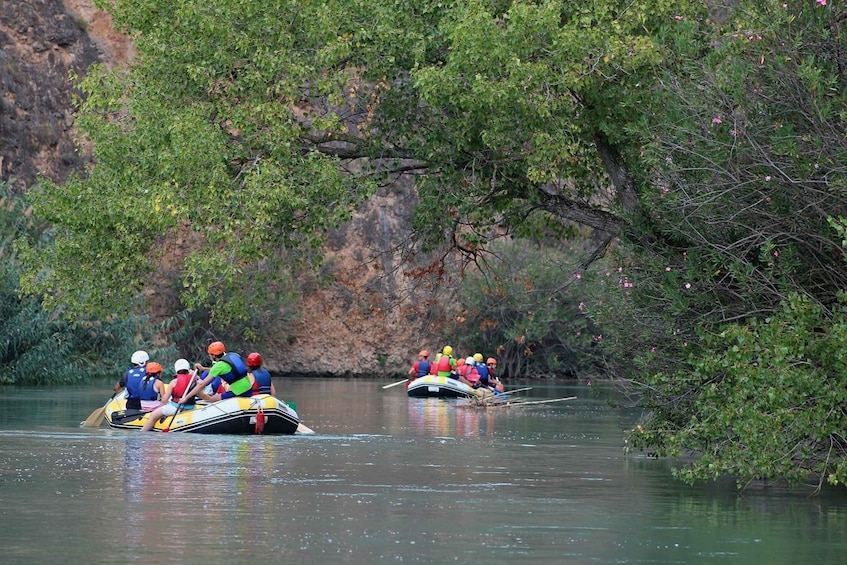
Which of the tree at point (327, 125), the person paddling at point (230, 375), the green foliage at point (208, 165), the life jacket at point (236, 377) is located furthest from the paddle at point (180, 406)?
the tree at point (327, 125)

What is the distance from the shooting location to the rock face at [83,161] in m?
69.6

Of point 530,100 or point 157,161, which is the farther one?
point 157,161

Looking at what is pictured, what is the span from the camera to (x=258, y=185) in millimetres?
23469

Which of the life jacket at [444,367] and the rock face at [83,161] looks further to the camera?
the rock face at [83,161]

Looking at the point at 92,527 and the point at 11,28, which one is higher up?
the point at 11,28

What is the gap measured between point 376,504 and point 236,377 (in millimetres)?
11708

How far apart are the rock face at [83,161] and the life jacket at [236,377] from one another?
38056 millimetres

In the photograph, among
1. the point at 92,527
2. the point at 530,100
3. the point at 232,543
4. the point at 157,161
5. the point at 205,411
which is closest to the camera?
the point at 232,543

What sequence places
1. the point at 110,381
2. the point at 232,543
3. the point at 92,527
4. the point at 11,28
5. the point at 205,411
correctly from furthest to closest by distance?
the point at 11,28 < the point at 110,381 < the point at 205,411 < the point at 92,527 < the point at 232,543

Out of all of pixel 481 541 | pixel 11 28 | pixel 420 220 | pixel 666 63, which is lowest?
pixel 481 541

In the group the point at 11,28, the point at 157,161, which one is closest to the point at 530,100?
the point at 157,161

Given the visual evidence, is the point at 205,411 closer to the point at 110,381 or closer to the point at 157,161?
the point at 157,161

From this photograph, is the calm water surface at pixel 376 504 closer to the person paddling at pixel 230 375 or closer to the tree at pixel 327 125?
the person paddling at pixel 230 375

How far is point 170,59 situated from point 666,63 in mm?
8020
